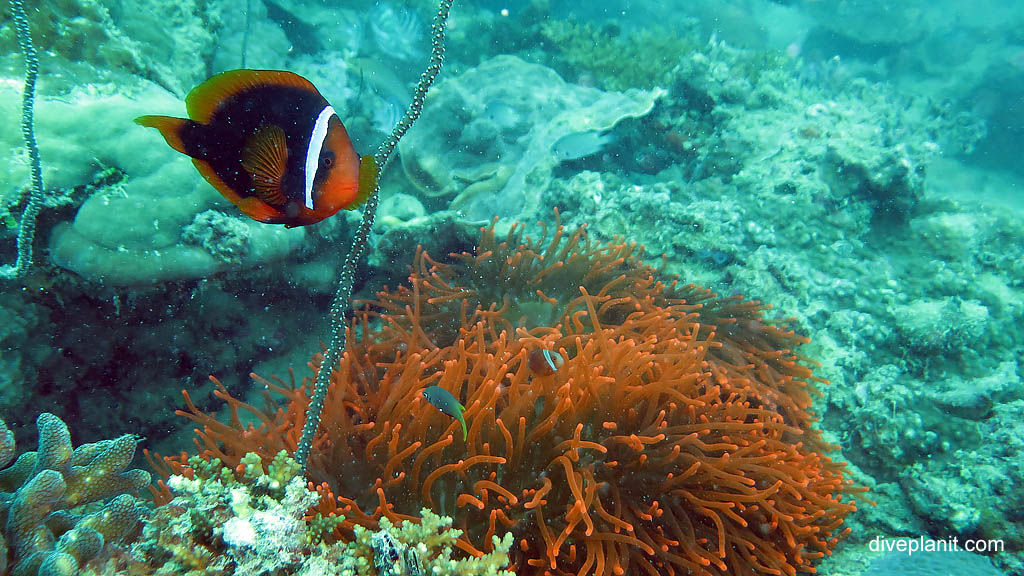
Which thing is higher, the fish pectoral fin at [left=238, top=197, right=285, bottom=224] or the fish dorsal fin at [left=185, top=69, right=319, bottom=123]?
the fish dorsal fin at [left=185, top=69, right=319, bottom=123]

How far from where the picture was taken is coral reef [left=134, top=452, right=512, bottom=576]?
1.71m

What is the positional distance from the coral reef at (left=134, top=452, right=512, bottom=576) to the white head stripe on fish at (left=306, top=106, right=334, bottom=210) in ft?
3.57

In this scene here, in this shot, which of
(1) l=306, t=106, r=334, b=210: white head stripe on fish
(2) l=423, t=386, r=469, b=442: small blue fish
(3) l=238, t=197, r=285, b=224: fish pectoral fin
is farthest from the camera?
(2) l=423, t=386, r=469, b=442: small blue fish

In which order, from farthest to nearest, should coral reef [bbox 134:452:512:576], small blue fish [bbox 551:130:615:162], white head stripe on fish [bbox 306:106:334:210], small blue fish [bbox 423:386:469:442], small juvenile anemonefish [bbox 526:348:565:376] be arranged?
small blue fish [bbox 551:130:615:162]
small juvenile anemonefish [bbox 526:348:565:376]
small blue fish [bbox 423:386:469:442]
coral reef [bbox 134:452:512:576]
white head stripe on fish [bbox 306:106:334:210]

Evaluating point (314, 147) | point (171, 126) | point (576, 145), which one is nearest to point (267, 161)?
point (314, 147)

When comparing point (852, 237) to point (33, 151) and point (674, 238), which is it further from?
point (33, 151)

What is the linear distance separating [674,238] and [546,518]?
10.2 feet

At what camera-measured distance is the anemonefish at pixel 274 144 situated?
4.81 ft

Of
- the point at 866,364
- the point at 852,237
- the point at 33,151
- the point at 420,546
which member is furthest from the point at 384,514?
the point at 852,237

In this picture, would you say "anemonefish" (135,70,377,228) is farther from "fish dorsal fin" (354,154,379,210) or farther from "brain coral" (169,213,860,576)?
"brain coral" (169,213,860,576)

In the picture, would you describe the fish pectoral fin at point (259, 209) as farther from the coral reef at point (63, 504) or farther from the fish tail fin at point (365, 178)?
the coral reef at point (63, 504)

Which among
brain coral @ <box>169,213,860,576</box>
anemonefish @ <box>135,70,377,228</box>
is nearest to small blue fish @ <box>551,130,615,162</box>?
brain coral @ <box>169,213,860,576</box>

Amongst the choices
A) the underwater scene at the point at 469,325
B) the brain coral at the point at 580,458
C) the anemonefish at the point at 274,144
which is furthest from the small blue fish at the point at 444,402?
the anemonefish at the point at 274,144

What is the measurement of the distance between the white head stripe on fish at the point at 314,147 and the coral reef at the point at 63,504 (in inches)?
60.3
